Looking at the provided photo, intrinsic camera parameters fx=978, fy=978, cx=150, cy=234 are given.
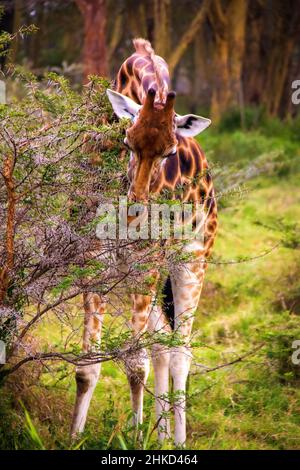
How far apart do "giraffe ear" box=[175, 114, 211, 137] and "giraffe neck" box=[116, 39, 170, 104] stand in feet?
1.31

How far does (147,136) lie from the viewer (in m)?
5.36

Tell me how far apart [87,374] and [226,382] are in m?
1.52

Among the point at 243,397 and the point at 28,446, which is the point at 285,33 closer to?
the point at 243,397

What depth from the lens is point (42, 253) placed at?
4.96 m

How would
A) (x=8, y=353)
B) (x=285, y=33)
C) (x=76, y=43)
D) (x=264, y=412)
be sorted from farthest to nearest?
(x=76, y=43) → (x=285, y=33) → (x=264, y=412) → (x=8, y=353)

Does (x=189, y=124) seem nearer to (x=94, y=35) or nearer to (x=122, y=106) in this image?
(x=122, y=106)

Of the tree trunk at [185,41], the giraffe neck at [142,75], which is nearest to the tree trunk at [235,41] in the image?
the tree trunk at [185,41]

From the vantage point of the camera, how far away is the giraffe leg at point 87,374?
5638 millimetres

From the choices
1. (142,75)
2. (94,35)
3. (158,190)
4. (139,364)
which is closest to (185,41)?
(94,35)

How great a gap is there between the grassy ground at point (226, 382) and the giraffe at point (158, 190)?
0.48ft

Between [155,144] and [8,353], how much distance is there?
138 cm

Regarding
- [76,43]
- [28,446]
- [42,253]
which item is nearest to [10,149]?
[42,253]

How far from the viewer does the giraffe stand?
5.37 meters

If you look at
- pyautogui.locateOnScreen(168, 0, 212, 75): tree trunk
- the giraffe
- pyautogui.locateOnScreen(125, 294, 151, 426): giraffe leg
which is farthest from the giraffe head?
pyautogui.locateOnScreen(168, 0, 212, 75): tree trunk
